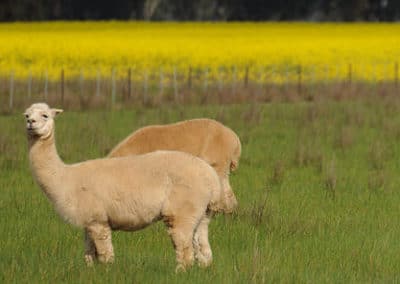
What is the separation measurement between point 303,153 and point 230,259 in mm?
6897

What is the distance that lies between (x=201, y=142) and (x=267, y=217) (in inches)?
45.0

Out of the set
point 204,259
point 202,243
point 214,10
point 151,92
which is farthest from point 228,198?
point 214,10

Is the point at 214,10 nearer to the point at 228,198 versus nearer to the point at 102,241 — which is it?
the point at 228,198

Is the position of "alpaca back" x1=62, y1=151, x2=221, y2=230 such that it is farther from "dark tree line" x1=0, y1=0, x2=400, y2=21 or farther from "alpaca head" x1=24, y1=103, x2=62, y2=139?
"dark tree line" x1=0, y1=0, x2=400, y2=21

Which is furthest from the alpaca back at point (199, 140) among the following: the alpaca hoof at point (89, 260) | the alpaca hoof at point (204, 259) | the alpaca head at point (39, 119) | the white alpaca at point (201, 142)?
the alpaca head at point (39, 119)

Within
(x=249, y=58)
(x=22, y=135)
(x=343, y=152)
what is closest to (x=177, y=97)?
(x=22, y=135)

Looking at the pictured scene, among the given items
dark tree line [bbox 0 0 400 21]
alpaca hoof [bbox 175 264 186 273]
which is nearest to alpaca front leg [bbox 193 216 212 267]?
alpaca hoof [bbox 175 264 186 273]

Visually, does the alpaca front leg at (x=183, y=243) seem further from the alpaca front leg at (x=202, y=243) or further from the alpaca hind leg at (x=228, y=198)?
the alpaca hind leg at (x=228, y=198)

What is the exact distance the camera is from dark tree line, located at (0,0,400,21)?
62.5 m

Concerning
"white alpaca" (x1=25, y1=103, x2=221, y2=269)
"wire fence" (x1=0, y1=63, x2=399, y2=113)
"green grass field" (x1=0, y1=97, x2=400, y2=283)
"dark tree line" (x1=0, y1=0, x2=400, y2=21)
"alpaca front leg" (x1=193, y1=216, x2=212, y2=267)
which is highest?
"white alpaca" (x1=25, y1=103, x2=221, y2=269)

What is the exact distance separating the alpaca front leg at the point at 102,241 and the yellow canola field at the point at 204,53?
23.2 m

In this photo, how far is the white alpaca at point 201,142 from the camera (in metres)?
10.8

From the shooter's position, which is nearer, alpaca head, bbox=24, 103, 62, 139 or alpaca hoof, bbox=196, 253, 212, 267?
alpaca head, bbox=24, 103, 62, 139

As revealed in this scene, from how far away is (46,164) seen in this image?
7.85 m
